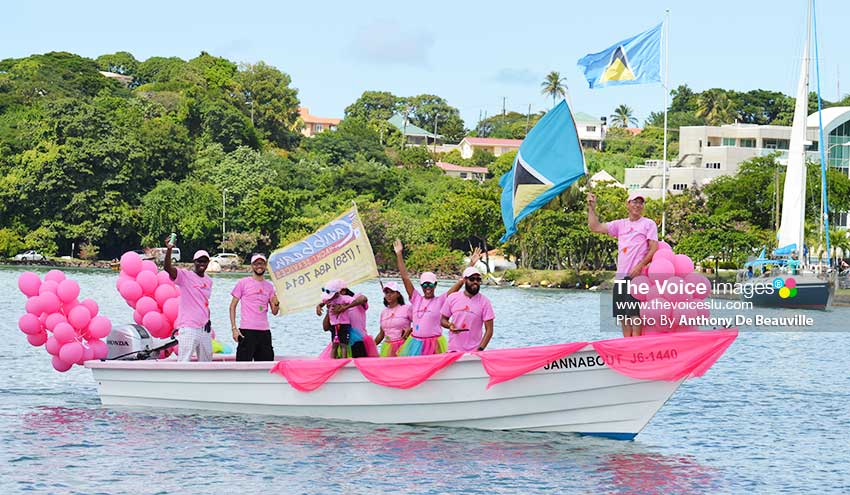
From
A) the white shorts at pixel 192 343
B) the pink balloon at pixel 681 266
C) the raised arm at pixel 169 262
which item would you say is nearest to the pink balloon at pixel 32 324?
the white shorts at pixel 192 343

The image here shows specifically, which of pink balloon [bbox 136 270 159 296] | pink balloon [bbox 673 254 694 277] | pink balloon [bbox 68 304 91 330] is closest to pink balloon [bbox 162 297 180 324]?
pink balloon [bbox 136 270 159 296]

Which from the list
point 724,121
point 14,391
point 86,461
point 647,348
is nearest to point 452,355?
point 647,348

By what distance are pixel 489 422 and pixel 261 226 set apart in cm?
7332

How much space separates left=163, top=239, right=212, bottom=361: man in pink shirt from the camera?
60.3 ft

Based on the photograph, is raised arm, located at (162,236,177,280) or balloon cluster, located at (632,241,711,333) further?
raised arm, located at (162,236,177,280)

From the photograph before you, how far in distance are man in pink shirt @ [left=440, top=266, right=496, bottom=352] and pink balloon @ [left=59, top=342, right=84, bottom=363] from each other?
5862mm

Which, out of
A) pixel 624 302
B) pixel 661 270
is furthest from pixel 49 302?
pixel 661 270

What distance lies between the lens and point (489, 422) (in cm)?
1764

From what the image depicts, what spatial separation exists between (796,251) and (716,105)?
76330mm

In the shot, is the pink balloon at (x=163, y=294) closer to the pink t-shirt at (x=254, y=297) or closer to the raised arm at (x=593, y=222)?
the pink t-shirt at (x=254, y=297)

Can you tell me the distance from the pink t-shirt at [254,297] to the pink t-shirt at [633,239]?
16.4 ft

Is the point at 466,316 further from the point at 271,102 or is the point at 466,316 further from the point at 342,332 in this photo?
the point at 271,102

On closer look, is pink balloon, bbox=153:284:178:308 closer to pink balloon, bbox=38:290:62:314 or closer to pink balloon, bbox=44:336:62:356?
pink balloon, bbox=38:290:62:314

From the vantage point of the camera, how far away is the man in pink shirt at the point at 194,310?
18.4m
